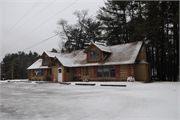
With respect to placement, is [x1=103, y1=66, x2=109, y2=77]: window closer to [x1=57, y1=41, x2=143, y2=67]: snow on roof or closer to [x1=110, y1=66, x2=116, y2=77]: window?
[x1=110, y1=66, x2=116, y2=77]: window

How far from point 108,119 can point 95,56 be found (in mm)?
18119

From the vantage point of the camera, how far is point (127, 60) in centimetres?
1928

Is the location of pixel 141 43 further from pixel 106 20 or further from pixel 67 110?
pixel 67 110

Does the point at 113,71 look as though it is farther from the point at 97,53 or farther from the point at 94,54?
the point at 94,54

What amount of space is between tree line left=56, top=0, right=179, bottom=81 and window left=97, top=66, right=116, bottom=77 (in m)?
8.84

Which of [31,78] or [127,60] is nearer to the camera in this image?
[127,60]

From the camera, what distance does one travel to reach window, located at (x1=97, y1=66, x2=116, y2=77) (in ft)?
67.9

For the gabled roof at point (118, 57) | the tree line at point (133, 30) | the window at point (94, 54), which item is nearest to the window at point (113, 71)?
the gabled roof at point (118, 57)

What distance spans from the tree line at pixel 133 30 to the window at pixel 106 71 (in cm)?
884

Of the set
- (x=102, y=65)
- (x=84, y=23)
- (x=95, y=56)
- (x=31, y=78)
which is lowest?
(x=31, y=78)

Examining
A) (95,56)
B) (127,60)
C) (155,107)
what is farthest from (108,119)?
(95,56)

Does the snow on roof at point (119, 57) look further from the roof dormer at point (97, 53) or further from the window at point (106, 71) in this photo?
the window at point (106, 71)

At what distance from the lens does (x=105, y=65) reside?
2058 centimetres

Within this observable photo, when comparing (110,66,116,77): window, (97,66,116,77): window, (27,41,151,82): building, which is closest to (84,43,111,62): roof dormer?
(27,41,151,82): building
